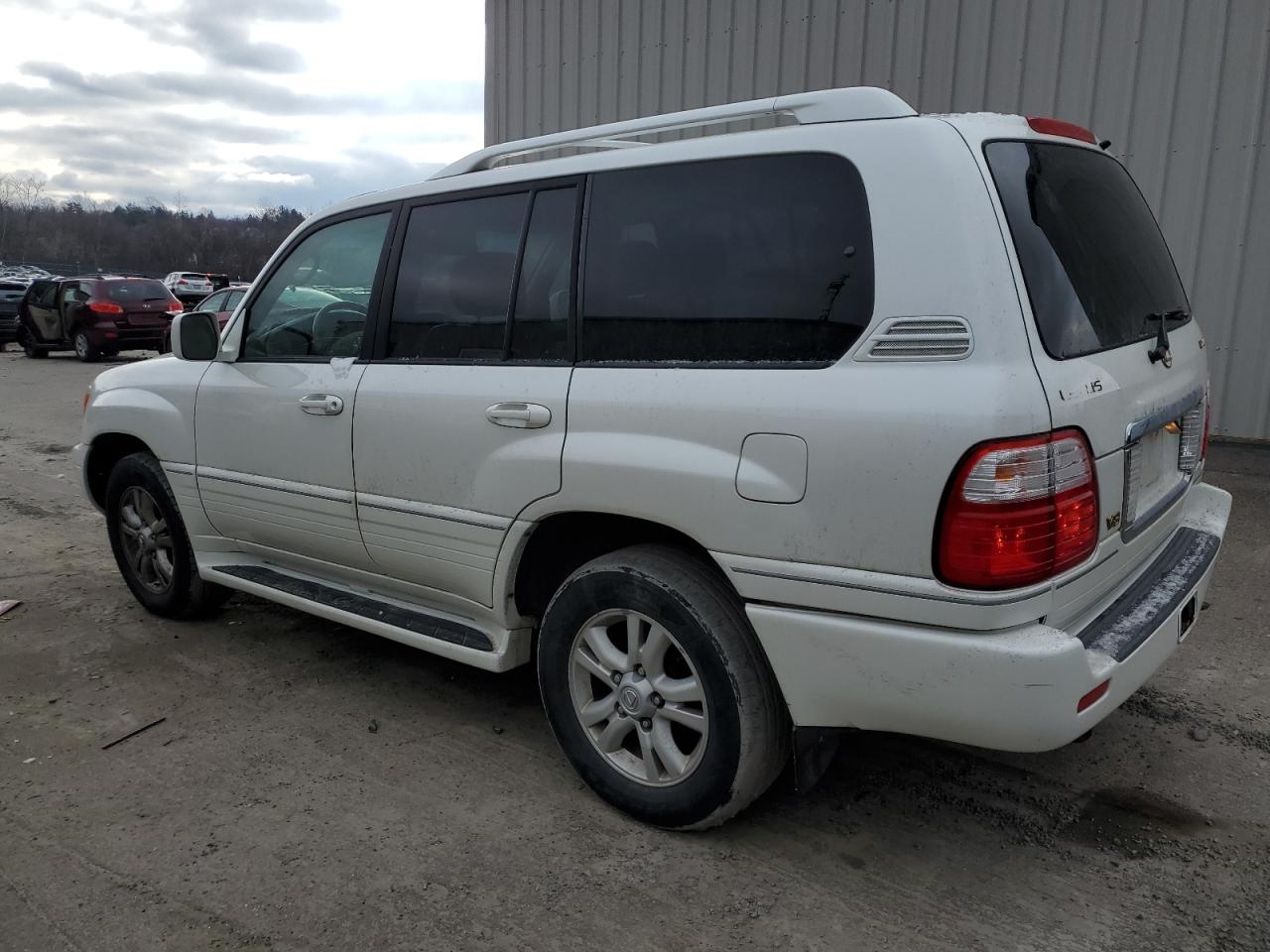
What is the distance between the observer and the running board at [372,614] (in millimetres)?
3236

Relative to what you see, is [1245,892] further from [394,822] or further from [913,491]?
[394,822]

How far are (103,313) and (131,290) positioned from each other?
68 centimetres

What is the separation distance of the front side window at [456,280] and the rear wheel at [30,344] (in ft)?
67.0

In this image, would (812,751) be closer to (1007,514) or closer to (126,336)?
(1007,514)

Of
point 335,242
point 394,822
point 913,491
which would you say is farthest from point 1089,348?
point 335,242

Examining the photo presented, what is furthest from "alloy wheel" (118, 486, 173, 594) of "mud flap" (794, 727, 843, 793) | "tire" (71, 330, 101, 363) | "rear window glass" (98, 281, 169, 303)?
"tire" (71, 330, 101, 363)

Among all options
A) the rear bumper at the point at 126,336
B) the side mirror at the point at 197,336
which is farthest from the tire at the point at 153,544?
the rear bumper at the point at 126,336

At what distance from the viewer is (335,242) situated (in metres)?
3.83

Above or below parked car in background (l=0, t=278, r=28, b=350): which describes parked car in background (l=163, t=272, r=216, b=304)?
above

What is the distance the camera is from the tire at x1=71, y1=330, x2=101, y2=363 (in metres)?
19.2

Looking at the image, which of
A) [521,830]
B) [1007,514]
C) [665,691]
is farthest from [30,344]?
[1007,514]

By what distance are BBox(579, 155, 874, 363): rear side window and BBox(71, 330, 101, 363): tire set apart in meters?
19.4

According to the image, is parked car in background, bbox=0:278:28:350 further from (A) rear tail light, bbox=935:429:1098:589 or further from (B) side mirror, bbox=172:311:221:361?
(A) rear tail light, bbox=935:429:1098:589

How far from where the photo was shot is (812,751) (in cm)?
262
